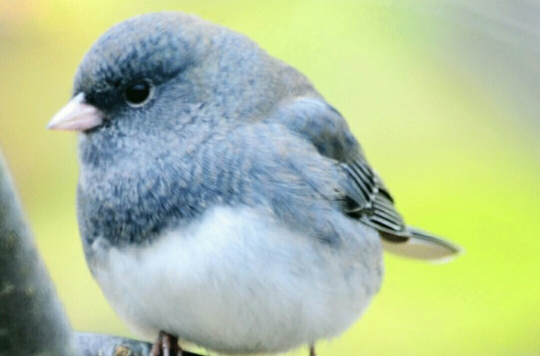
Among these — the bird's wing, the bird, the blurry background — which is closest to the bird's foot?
the bird

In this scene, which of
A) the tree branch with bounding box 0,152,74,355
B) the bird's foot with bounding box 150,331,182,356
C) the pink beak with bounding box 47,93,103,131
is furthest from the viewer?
the bird's foot with bounding box 150,331,182,356

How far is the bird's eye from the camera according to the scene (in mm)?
2023

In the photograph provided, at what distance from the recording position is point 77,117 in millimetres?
1979

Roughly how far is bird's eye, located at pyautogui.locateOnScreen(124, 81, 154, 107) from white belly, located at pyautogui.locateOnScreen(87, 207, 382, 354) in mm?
361

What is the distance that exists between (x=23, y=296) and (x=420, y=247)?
1882 millimetres

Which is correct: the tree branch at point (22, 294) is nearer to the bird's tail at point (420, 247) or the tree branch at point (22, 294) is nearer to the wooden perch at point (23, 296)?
the wooden perch at point (23, 296)

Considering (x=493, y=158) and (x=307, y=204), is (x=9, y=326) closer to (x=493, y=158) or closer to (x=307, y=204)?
(x=307, y=204)

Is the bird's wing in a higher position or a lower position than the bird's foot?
higher

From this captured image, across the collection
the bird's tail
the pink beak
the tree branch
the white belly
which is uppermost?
the pink beak

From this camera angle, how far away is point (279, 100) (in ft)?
7.29

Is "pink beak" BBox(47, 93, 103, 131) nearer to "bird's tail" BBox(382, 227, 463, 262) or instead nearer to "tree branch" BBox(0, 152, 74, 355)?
"tree branch" BBox(0, 152, 74, 355)

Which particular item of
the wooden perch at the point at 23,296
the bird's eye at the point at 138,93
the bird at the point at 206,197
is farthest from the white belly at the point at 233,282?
the wooden perch at the point at 23,296

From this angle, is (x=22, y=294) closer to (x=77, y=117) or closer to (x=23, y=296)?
(x=23, y=296)

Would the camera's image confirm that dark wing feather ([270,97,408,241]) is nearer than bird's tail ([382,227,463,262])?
Yes
